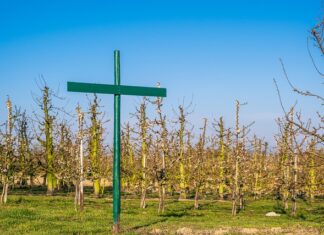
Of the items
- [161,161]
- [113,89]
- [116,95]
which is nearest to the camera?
[113,89]

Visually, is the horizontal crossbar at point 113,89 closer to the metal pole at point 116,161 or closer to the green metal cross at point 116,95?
the green metal cross at point 116,95

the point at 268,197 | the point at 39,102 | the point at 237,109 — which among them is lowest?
the point at 268,197

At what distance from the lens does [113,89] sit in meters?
11.2

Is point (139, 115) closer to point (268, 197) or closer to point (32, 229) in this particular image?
point (268, 197)

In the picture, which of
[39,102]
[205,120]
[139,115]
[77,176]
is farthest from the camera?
[39,102]

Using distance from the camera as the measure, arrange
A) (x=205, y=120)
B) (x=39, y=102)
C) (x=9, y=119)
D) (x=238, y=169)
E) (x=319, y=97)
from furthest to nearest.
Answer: (x=39, y=102)
(x=205, y=120)
(x=9, y=119)
(x=238, y=169)
(x=319, y=97)

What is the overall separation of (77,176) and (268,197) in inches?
1049

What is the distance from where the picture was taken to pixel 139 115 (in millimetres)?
36094

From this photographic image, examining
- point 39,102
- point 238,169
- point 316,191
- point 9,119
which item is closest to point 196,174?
point 238,169

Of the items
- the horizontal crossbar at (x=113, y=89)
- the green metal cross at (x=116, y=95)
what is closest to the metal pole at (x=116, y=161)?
the green metal cross at (x=116, y=95)

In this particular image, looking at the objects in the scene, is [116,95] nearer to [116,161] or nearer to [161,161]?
[116,161]

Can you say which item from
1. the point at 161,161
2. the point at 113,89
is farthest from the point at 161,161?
the point at 113,89

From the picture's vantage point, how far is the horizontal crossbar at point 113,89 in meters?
10.8

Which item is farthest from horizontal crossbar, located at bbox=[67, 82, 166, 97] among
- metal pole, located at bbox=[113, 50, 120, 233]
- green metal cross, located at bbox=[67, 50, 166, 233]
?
metal pole, located at bbox=[113, 50, 120, 233]
